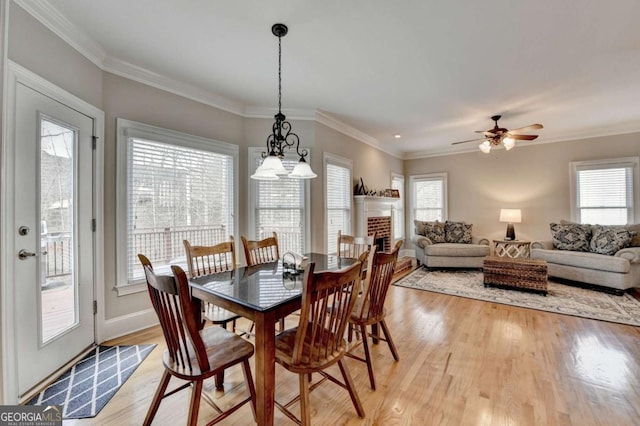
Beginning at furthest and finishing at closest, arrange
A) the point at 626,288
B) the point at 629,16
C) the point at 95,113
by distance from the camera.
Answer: the point at 626,288 < the point at 95,113 < the point at 629,16

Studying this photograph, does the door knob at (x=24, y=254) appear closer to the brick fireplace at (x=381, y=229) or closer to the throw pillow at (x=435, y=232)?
the brick fireplace at (x=381, y=229)

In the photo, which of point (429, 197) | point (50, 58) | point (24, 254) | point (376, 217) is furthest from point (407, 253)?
point (50, 58)

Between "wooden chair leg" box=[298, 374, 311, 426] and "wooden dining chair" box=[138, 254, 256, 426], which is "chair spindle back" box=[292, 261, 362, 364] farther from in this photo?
"wooden dining chair" box=[138, 254, 256, 426]

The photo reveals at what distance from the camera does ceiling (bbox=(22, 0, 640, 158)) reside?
1.95 metres

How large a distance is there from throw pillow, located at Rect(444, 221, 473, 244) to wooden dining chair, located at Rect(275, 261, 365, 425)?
15.6 feet

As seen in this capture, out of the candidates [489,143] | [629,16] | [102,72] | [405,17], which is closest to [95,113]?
[102,72]

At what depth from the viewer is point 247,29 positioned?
216cm

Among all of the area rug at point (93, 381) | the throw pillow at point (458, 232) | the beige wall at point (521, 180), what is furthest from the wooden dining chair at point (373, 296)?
the beige wall at point (521, 180)

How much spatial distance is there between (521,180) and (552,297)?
2.73m

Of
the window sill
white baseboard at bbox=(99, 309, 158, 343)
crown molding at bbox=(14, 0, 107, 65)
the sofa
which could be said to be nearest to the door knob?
the window sill

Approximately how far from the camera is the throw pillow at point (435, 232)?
5.68 metres

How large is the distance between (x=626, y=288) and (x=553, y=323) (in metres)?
2.00

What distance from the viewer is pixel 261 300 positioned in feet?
4.89

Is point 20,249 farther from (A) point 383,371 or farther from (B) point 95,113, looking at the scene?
(A) point 383,371
